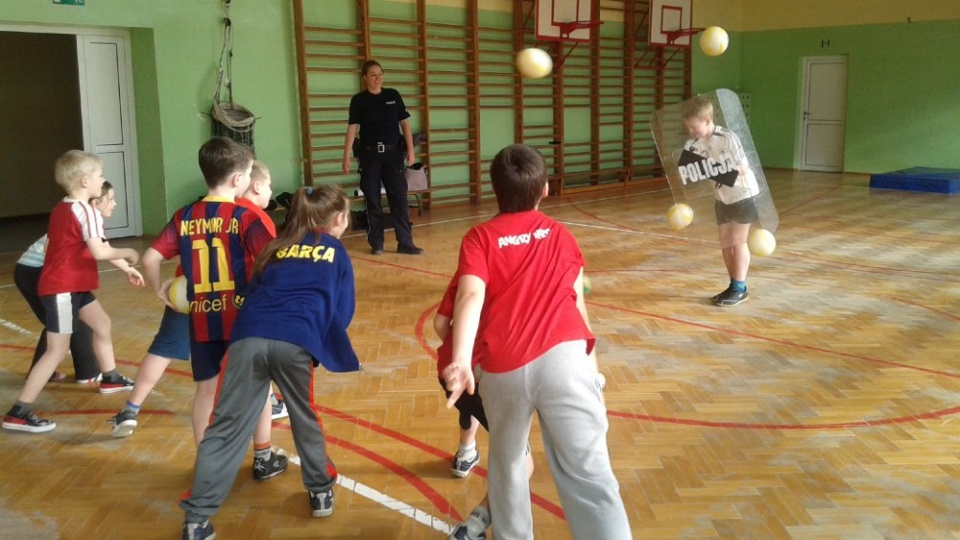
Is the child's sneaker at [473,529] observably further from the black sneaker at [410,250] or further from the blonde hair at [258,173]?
the black sneaker at [410,250]

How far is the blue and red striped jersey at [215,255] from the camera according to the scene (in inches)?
115

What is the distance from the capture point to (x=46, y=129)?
37.1 ft

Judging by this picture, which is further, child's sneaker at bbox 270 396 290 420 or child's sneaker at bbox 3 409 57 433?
child's sneaker at bbox 270 396 290 420

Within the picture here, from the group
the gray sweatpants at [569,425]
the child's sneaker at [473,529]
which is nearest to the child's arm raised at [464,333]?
the gray sweatpants at [569,425]

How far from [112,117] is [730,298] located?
22.7 ft

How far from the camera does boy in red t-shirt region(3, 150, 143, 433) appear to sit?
144 inches

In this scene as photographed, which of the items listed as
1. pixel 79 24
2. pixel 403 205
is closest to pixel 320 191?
pixel 403 205

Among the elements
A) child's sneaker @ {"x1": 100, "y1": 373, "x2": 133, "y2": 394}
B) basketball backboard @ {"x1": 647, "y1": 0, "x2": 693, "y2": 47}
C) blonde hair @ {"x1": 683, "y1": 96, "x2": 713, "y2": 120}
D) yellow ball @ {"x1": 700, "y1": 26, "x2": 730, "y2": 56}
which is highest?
basketball backboard @ {"x1": 647, "y1": 0, "x2": 693, "y2": 47}

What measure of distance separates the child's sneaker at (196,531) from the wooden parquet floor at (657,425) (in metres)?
0.08

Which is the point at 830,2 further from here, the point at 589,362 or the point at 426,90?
the point at 589,362

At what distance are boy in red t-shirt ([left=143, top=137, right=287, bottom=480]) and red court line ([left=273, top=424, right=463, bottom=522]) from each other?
81cm

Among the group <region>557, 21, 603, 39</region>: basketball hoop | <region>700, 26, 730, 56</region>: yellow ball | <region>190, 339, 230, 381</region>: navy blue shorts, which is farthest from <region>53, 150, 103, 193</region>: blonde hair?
<region>557, 21, 603, 39</region>: basketball hoop

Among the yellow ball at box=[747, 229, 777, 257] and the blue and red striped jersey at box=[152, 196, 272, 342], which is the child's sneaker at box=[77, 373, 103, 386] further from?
the yellow ball at box=[747, 229, 777, 257]

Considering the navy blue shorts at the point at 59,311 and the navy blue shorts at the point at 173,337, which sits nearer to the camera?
the navy blue shorts at the point at 173,337
